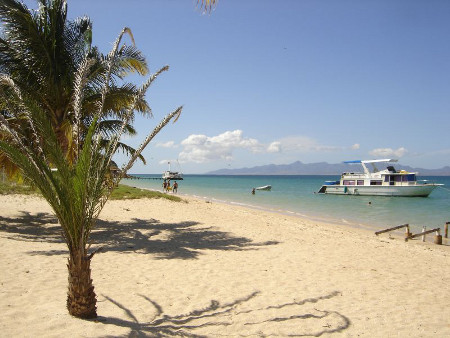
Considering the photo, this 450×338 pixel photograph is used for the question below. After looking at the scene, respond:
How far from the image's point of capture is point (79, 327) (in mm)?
4258

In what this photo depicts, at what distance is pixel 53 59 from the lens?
1050 centimetres

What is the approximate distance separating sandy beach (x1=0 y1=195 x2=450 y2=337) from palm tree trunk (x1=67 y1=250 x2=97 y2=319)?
14cm

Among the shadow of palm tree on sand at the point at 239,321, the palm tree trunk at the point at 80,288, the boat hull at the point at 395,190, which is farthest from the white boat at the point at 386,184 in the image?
the palm tree trunk at the point at 80,288

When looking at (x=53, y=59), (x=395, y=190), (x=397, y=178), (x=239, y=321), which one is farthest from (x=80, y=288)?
(x=397, y=178)

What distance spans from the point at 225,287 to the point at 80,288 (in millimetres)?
3022

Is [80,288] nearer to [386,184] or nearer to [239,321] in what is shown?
[239,321]

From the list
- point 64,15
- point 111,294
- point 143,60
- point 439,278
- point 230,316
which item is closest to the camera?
point 230,316

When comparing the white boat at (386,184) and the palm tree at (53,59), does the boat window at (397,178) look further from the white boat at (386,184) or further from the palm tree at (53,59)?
the palm tree at (53,59)

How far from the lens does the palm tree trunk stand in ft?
14.3

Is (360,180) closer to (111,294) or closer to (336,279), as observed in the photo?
(336,279)

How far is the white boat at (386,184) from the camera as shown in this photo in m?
40.4

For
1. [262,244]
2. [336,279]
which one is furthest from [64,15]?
[336,279]

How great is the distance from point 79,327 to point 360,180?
44985 millimetres

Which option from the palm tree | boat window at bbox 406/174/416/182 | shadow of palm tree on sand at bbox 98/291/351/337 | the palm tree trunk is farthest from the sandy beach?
boat window at bbox 406/174/416/182
